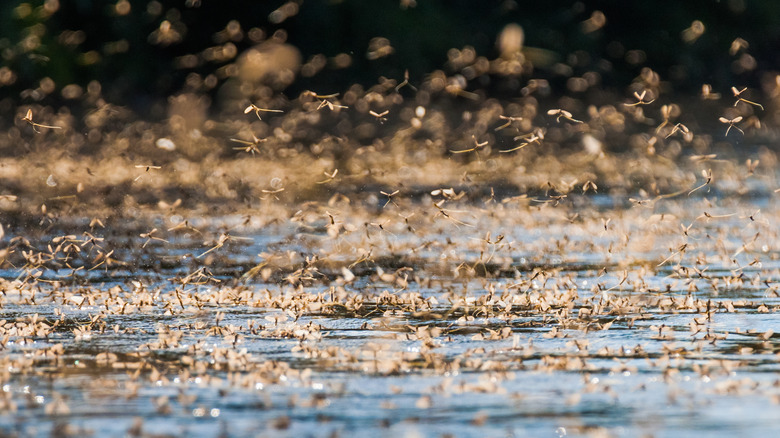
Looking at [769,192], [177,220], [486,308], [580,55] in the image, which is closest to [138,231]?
[177,220]

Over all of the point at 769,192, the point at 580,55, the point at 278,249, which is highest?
the point at 580,55

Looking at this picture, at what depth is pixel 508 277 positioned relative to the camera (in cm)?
963

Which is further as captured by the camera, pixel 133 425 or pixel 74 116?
pixel 74 116

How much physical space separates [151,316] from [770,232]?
6.29 m

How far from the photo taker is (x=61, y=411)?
5.41 meters

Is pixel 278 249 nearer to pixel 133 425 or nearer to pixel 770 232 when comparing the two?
pixel 770 232

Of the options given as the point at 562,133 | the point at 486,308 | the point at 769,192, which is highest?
the point at 562,133

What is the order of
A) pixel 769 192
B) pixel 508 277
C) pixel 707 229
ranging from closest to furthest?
pixel 508 277 < pixel 707 229 < pixel 769 192

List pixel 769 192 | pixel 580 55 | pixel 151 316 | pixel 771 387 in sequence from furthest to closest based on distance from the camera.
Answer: pixel 580 55, pixel 769 192, pixel 151 316, pixel 771 387

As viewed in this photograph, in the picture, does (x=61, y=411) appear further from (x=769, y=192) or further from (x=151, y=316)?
(x=769, y=192)

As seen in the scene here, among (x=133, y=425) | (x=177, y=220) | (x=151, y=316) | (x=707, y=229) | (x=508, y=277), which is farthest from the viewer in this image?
(x=177, y=220)

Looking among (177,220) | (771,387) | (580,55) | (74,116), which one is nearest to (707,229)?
(177,220)

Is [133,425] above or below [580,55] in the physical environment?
below

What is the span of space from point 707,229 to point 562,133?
15.4m
